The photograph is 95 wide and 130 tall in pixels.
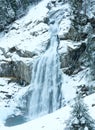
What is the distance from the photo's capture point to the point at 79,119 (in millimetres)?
17281

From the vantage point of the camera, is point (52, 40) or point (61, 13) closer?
point (52, 40)

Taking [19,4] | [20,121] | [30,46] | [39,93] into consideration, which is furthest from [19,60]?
[19,4]

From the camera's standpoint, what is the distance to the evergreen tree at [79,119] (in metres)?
17.2

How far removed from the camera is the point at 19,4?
59.2m

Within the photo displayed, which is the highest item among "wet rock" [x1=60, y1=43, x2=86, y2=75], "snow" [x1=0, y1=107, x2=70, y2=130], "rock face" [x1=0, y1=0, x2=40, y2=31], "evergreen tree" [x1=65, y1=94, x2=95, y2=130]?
"rock face" [x1=0, y1=0, x2=40, y2=31]

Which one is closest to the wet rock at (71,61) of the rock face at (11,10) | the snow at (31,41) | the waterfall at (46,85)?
the snow at (31,41)

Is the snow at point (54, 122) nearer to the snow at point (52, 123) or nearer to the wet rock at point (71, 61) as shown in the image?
the snow at point (52, 123)

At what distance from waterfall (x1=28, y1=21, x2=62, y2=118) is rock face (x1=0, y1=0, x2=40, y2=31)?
1336 centimetres

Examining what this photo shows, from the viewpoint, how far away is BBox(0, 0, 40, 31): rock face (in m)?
56.0

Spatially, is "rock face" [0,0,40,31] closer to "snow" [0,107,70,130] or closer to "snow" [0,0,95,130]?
"snow" [0,0,95,130]

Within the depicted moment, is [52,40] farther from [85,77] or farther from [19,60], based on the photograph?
[85,77]

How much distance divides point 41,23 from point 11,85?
9.57 metres

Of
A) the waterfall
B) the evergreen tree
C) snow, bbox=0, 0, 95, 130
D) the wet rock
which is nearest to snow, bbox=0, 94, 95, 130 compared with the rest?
the evergreen tree

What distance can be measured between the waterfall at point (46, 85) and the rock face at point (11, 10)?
1336 cm
